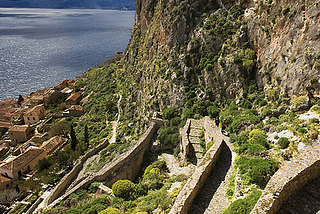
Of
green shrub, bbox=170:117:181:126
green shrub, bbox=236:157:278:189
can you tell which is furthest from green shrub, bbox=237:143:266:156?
green shrub, bbox=170:117:181:126

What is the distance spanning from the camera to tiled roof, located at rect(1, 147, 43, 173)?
3612cm

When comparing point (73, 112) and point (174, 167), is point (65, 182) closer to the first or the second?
point (174, 167)

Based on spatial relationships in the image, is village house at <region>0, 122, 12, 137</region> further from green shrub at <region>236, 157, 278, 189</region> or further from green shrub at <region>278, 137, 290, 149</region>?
green shrub at <region>278, 137, 290, 149</region>

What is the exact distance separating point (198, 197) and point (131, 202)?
19.7 ft

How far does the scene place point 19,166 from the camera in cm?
3678

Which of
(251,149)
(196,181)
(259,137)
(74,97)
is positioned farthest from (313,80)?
(74,97)

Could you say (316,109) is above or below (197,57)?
below

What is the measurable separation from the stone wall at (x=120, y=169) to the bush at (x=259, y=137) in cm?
1215

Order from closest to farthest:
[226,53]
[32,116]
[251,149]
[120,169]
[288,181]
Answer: [288,181] < [251,149] < [120,169] < [226,53] < [32,116]

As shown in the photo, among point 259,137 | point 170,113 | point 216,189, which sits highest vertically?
point 259,137

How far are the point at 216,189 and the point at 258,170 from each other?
2.84m

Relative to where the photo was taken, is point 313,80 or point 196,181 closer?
point 196,181

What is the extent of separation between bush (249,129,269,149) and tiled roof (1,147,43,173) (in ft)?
119

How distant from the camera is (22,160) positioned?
37.8 metres
